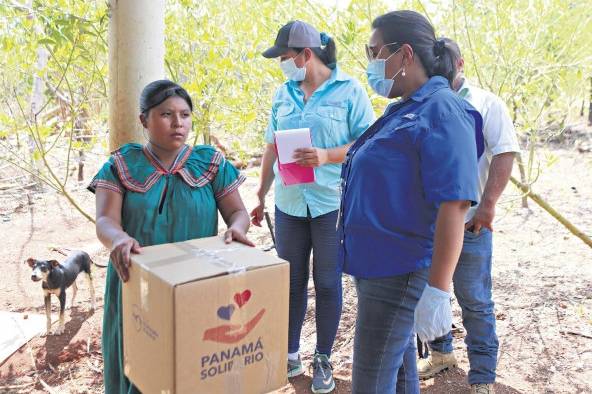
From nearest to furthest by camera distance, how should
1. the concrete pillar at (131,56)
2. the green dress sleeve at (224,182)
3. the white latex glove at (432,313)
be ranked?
the white latex glove at (432,313), the green dress sleeve at (224,182), the concrete pillar at (131,56)

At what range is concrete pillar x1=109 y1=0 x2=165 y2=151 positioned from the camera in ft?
7.59

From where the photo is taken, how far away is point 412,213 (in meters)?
1.72

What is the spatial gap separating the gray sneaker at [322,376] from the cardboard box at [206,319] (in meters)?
1.17

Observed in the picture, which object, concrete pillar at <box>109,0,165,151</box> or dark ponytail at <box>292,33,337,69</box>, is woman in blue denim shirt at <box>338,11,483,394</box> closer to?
dark ponytail at <box>292,33,337,69</box>

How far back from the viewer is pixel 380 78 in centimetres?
187

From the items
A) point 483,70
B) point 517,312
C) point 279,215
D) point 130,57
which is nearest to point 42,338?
point 279,215

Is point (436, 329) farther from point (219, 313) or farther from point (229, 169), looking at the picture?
point (229, 169)

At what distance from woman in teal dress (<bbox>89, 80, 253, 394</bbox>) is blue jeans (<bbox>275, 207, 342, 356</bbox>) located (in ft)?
2.49

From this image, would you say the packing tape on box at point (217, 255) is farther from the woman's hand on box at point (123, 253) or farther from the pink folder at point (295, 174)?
the pink folder at point (295, 174)

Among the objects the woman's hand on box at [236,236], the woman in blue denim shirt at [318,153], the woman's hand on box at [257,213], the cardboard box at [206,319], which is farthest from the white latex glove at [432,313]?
the woman's hand on box at [257,213]

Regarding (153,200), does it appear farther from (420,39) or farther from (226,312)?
(420,39)

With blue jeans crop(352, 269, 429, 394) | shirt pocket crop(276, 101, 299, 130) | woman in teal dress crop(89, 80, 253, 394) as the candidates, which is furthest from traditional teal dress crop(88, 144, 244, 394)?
shirt pocket crop(276, 101, 299, 130)

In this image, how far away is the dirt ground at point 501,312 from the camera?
297cm

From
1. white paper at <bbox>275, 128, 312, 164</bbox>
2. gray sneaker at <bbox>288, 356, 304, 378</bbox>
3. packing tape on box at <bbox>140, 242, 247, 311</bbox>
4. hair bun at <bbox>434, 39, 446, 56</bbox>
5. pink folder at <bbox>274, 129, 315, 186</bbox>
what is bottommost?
gray sneaker at <bbox>288, 356, 304, 378</bbox>
